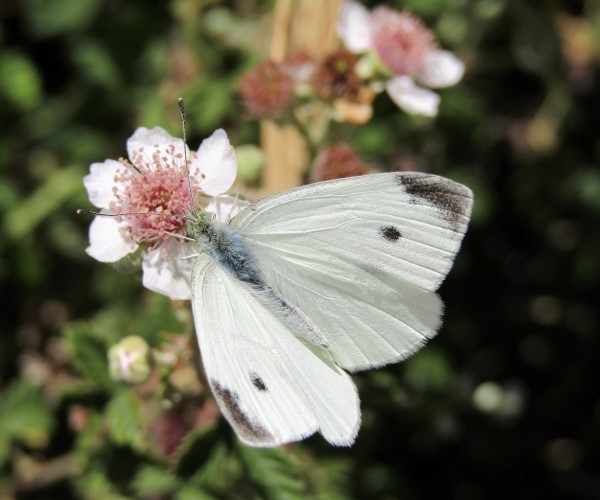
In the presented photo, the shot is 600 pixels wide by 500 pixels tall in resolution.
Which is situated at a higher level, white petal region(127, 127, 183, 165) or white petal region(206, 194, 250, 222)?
white petal region(127, 127, 183, 165)

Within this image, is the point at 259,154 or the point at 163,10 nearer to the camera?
the point at 259,154

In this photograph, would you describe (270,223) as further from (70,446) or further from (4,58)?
(4,58)

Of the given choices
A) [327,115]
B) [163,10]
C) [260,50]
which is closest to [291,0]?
[260,50]

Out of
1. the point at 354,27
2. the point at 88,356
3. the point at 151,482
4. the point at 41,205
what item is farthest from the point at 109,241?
the point at 41,205

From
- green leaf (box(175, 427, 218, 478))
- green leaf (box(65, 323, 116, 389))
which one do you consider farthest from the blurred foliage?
green leaf (box(175, 427, 218, 478))

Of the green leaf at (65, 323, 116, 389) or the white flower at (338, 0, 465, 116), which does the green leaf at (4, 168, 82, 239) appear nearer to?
the green leaf at (65, 323, 116, 389)
